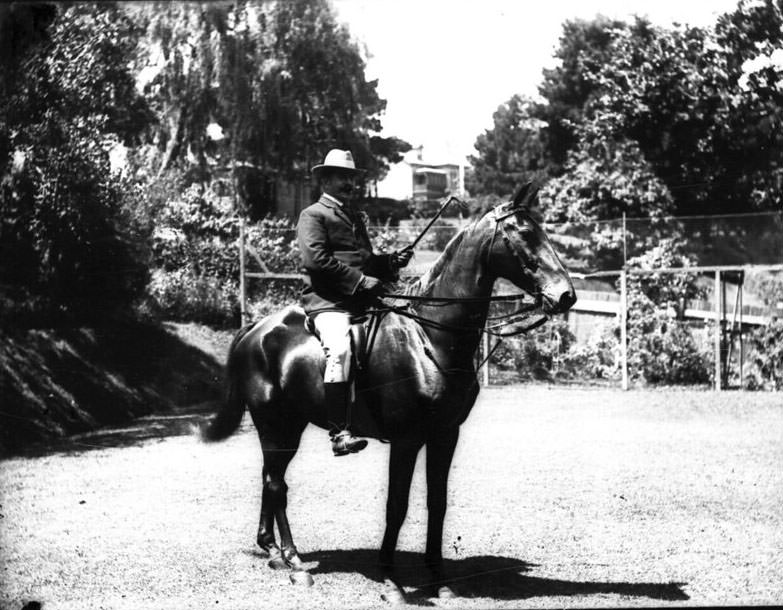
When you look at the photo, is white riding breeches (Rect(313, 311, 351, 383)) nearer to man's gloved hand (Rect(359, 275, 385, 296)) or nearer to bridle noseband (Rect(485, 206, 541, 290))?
man's gloved hand (Rect(359, 275, 385, 296))

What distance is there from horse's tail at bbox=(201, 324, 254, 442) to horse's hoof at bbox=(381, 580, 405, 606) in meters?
1.65

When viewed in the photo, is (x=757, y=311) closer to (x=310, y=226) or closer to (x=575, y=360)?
(x=575, y=360)

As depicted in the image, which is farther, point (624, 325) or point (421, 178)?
point (624, 325)

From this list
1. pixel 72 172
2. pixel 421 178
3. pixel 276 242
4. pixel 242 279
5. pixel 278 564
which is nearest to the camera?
pixel 278 564

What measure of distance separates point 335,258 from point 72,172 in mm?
3096

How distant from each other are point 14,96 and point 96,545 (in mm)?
3136

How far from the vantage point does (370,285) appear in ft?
17.6

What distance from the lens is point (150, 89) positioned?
696 cm

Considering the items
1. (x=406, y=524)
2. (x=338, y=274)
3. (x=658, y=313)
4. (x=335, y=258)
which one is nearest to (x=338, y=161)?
(x=335, y=258)

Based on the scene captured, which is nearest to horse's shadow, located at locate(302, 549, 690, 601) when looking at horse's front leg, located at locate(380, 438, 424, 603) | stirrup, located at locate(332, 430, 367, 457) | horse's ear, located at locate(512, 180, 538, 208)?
horse's front leg, located at locate(380, 438, 424, 603)

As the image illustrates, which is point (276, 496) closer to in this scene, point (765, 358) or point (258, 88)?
point (258, 88)

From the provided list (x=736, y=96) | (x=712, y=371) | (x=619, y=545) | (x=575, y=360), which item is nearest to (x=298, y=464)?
(x=619, y=545)

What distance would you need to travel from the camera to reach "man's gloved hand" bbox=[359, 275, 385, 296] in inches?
211

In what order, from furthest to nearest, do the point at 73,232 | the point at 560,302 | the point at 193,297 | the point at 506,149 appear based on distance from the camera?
the point at 193,297 → the point at 506,149 → the point at 73,232 → the point at 560,302
